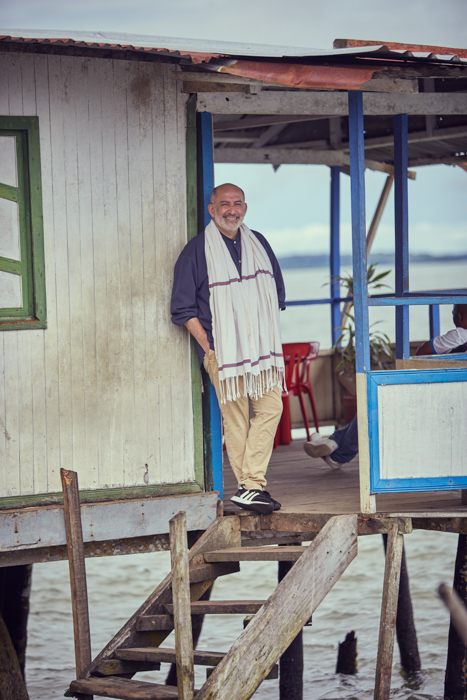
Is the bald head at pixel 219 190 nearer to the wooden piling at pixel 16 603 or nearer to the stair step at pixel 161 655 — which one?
the stair step at pixel 161 655

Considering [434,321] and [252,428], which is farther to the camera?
[434,321]

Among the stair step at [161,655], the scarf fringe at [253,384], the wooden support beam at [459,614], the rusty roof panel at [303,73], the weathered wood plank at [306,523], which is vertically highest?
the rusty roof panel at [303,73]

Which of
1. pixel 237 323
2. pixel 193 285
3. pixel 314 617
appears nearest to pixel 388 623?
pixel 237 323

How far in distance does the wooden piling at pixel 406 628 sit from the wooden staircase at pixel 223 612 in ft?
11.7

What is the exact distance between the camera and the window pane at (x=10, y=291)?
189 inches

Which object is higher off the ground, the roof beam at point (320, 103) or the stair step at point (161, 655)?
the roof beam at point (320, 103)

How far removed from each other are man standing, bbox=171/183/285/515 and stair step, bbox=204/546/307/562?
32cm

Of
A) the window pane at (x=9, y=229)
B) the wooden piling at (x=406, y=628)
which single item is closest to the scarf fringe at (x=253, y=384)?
the window pane at (x=9, y=229)

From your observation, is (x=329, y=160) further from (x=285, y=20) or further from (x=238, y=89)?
(x=285, y=20)

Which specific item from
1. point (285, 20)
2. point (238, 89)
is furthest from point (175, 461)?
point (285, 20)

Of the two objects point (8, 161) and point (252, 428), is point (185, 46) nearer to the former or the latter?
point (8, 161)

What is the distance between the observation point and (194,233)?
516cm

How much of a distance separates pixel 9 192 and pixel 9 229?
0.67ft

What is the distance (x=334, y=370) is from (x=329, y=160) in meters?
2.27
